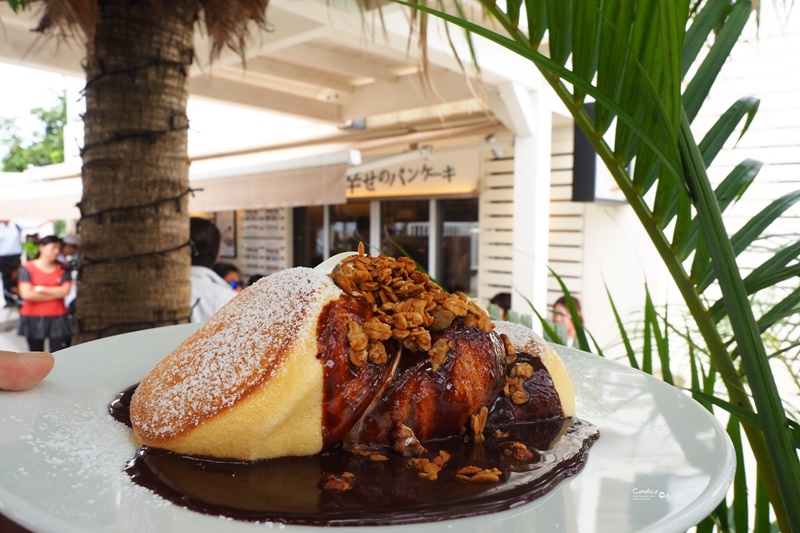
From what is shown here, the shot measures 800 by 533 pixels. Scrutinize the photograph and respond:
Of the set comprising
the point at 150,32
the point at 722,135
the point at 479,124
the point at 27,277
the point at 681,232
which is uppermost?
the point at 479,124

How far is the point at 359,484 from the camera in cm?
70

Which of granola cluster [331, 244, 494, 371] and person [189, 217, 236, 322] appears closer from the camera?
granola cluster [331, 244, 494, 371]

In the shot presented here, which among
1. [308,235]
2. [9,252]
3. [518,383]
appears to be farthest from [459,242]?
[518,383]

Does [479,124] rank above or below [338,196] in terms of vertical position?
above

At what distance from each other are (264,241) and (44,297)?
5568mm

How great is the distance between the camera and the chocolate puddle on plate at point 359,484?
0.61 metres

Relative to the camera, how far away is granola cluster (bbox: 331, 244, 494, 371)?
88 centimetres

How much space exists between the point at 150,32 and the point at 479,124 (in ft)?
18.0

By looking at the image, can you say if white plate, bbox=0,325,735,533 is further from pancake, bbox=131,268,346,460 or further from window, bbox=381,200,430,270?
window, bbox=381,200,430,270

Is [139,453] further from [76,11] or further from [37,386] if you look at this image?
[76,11]

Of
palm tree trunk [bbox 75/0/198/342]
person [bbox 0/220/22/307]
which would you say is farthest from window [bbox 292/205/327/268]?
palm tree trunk [bbox 75/0/198/342]

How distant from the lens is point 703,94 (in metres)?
0.89

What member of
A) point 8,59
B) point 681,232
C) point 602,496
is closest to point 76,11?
point 681,232

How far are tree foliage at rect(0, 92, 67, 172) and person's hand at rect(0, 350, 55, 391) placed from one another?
26429 mm
